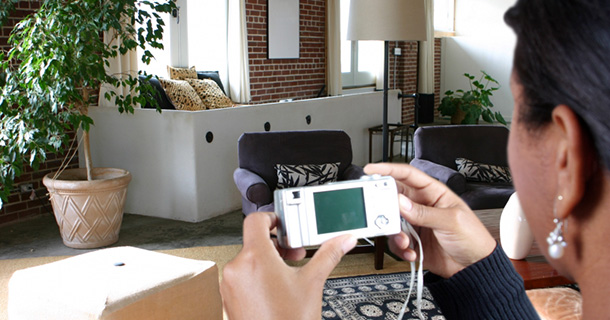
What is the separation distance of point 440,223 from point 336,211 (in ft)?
0.51

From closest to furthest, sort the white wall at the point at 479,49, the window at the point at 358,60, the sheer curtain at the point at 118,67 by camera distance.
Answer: the sheer curtain at the point at 118,67 → the window at the point at 358,60 → the white wall at the point at 479,49

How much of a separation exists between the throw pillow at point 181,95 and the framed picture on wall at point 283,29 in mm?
1664

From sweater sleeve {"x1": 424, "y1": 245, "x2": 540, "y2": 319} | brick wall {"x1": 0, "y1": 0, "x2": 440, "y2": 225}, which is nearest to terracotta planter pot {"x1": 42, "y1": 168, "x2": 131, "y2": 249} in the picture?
brick wall {"x1": 0, "y1": 0, "x2": 440, "y2": 225}

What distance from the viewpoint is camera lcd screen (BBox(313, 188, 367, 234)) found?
927 millimetres

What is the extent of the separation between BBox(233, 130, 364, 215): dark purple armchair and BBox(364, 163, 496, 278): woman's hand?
7.91 feet

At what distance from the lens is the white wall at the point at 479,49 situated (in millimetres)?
9578

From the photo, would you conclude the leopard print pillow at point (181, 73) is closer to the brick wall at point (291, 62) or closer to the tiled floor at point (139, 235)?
the brick wall at point (291, 62)

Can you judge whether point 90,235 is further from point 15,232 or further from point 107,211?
point 15,232

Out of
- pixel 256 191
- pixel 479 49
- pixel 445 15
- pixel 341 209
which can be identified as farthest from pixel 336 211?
pixel 445 15

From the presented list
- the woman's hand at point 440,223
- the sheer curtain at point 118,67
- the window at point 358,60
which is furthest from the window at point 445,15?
the woman's hand at point 440,223

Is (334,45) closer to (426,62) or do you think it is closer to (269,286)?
(426,62)

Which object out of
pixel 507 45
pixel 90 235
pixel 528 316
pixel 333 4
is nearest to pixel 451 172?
pixel 90 235

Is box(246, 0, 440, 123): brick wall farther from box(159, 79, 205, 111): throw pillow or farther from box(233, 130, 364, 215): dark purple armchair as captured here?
box(233, 130, 364, 215): dark purple armchair

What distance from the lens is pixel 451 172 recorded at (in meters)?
3.62
